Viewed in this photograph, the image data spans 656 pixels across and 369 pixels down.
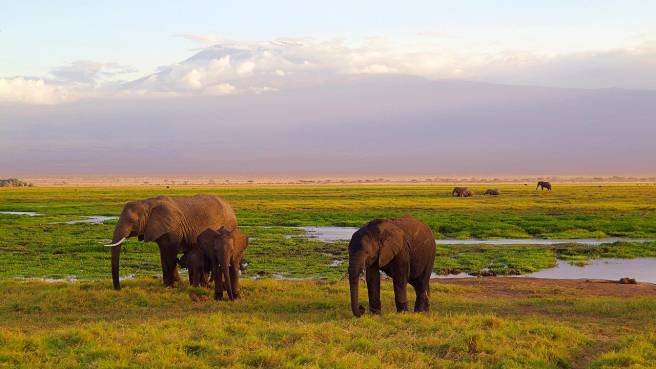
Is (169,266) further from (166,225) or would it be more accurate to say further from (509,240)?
(509,240)

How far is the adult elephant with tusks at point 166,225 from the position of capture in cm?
1919

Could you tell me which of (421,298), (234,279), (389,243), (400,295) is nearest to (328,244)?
(234,279)

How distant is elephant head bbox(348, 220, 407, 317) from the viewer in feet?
48.2

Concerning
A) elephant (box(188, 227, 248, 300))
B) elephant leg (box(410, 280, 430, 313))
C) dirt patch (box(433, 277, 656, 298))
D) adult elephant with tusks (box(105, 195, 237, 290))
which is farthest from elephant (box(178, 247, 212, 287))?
dirt patch (box(433, 277, 656, 298))

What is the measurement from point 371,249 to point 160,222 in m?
7.28

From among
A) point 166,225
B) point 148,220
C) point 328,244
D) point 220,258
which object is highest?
point 148,220

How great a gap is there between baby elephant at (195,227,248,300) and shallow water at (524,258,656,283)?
1111cm

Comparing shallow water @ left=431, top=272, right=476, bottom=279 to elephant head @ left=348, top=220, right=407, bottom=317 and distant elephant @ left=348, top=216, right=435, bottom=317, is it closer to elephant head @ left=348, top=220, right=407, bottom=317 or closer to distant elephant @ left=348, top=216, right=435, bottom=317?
distant elephant @ left=348, top=216, right=435, bottom=317

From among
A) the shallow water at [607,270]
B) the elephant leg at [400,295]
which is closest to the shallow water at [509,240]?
the shallow water at [607,270]

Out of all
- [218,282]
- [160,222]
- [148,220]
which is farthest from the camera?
[148,220]

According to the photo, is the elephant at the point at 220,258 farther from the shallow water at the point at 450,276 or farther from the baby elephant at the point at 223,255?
the shallow water at the point at 450,276

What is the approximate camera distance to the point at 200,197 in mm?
21391

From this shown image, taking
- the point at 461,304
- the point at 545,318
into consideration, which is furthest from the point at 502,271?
the point at 545,318

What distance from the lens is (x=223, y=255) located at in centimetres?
1727
